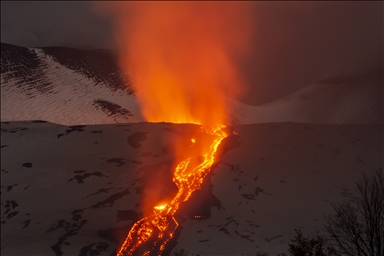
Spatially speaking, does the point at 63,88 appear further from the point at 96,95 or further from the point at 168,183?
the point at 168,183

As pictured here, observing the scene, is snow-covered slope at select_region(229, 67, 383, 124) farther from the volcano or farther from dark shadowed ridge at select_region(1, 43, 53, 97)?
dark shadowed ridge at select_region(1, 43, 53, 97)

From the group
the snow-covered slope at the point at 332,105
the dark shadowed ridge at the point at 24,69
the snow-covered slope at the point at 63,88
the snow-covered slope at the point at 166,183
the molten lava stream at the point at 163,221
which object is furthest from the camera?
the dark shadowed ridge at the point at 24,69

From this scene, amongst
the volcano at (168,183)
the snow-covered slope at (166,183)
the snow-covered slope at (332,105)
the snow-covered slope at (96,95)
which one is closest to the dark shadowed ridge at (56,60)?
the snow-covered slope at (96,95)

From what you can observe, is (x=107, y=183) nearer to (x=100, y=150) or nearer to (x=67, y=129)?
(x=100, y=150)

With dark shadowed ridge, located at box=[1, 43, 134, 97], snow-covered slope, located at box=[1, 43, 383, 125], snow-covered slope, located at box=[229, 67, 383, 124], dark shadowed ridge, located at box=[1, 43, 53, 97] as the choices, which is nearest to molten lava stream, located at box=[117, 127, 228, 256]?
snow-covered slope, located at box=[1, 43, 383, 125]

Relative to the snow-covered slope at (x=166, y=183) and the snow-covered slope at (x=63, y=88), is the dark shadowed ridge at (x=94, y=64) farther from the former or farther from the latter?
the snow-covered slope at (x=166, y=183)

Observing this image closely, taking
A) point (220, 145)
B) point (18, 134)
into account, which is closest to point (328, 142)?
point (220, 145)
